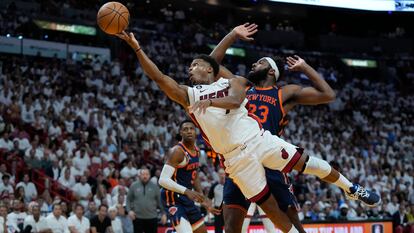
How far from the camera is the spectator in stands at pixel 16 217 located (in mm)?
12688

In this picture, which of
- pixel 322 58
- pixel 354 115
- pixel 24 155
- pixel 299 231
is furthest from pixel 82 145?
pixel 322 58

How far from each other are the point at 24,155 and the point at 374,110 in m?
19.0

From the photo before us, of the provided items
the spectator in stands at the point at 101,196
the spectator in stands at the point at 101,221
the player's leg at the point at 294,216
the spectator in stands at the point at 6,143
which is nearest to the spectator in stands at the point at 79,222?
the spectator in stands at the point at 101,221

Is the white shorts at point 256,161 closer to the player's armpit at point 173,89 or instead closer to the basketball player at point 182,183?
the player's armpit at point 173,89

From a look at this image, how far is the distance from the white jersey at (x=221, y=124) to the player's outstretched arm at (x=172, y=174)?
76.6 inches

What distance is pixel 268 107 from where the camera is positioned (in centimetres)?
742

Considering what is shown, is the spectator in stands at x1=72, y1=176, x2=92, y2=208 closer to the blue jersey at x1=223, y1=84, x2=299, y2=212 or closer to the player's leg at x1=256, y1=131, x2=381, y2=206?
the blue jersey at x1=223, y1=84, x2=299, y2=212

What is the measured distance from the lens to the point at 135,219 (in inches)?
513

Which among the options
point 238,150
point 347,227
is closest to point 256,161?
point 238,150

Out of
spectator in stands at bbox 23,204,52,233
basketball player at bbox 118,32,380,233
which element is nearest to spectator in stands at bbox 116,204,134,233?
spectator in stands at bbox 23,204,52,233

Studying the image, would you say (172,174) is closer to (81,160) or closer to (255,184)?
(255,184)

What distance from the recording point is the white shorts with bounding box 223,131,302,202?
666cm

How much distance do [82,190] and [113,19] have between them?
9.02m

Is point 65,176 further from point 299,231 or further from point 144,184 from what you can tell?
point 299,231
